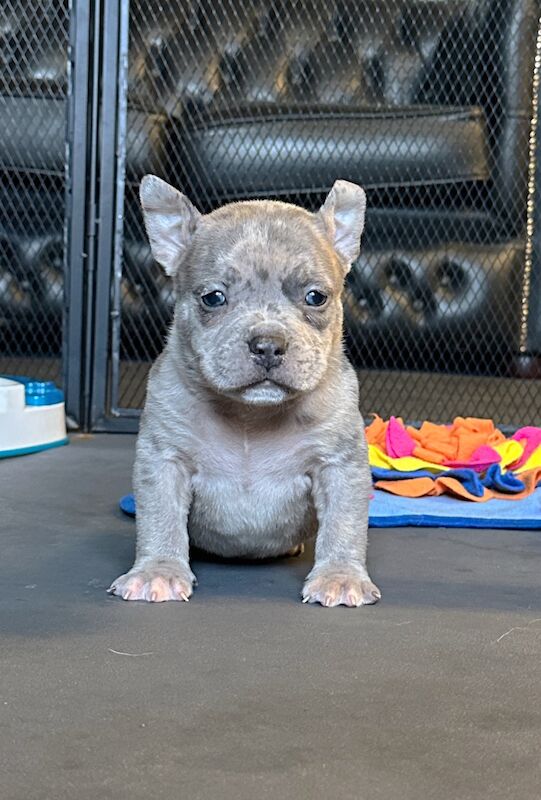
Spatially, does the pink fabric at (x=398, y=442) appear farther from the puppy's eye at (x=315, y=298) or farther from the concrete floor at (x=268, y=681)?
the puppy's eye at (x=315, y=298)

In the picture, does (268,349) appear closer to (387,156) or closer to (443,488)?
(443,488)

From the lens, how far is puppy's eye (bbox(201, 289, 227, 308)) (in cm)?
191

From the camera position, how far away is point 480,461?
Answer: 2.86 meters

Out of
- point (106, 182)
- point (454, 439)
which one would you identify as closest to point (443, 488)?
point (454, 439)

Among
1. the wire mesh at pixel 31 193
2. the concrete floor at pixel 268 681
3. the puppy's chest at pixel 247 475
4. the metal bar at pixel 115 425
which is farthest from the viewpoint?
the wire mesh at pixel 31 193

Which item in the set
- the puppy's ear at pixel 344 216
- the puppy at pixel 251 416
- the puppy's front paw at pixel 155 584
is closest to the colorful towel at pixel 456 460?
the puppy at pixel 251 416

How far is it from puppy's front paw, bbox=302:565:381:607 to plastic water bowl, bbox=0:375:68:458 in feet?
4.79

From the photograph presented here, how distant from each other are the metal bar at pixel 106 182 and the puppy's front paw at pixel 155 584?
176cm

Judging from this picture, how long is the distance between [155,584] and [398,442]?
1.22 metres

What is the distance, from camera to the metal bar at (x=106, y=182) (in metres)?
3.51

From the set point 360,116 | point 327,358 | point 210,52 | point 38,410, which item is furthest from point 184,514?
point 210,52

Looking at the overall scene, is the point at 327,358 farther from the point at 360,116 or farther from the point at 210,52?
the point at 210,52

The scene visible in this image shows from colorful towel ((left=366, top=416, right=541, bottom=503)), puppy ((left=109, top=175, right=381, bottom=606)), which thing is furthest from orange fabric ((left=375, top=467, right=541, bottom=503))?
puppy ((left=109, top=175, right=381, bottom=606))

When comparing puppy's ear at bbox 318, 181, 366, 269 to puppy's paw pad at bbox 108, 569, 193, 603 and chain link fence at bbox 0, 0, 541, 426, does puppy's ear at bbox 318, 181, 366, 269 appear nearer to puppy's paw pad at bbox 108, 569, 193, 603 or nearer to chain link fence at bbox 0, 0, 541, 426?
puppy's paw pad at bbox 108, 569, 193, 603
